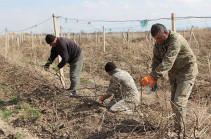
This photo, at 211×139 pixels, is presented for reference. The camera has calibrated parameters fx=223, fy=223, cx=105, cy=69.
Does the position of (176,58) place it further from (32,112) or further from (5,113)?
(5,113)

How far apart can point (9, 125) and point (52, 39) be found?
1841 millimetres

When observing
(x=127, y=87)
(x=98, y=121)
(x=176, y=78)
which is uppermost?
(x=176, y=78)

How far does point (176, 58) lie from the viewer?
9.68ft

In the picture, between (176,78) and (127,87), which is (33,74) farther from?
(176,78)

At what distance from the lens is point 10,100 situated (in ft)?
17.6

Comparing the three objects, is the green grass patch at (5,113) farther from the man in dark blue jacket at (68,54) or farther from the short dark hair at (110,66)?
the short dark hair at (110,66)

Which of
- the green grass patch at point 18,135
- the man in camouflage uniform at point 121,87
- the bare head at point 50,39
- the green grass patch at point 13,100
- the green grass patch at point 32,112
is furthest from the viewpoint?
the green grass patch at point 13,100

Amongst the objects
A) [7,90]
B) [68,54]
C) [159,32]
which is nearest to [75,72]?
[68,54]

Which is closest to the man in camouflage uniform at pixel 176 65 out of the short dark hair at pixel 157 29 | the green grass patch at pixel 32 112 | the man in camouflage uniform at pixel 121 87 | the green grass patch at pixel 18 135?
the short dark hair at pixel 157 29

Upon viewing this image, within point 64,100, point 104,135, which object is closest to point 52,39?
point 64,100

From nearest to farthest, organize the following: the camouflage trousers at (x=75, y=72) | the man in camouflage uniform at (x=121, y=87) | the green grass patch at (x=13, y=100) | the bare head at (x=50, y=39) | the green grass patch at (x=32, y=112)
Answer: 1. the man in camouflage uniform at (x=121, y=87)
2. the green grass patch at (x=32, y=112)
3. the bare head at (x=50, y=39)
4. the camouflage trousers at (x=75, y=72)
5. the green grass patch at (x=13, y=100)

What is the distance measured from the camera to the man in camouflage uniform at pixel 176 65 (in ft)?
8.84

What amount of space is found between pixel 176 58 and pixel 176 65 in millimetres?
97

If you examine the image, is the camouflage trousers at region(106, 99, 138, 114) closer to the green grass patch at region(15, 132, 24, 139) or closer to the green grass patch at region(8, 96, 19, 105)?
the green grass patch at region(15, 132, 24, 139)
